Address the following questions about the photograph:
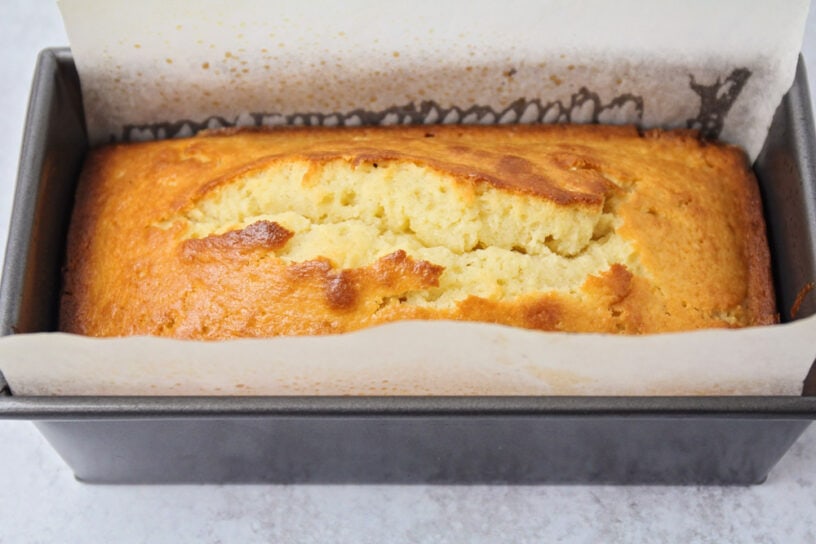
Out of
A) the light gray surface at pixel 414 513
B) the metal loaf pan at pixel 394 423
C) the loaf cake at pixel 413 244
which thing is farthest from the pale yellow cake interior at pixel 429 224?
the light gray surface at pixel 414 513

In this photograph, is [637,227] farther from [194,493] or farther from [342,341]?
[194,493]

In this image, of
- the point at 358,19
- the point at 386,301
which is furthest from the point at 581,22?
the point at 386,301

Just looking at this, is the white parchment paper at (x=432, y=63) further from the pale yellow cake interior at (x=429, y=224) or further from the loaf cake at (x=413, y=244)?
the pale yellow cake interior at (x=429, y=224)

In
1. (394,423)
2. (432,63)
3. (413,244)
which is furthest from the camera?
(432,63)


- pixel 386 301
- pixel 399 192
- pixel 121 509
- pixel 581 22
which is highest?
pixel 581 22

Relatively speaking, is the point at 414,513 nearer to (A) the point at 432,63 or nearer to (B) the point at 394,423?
(B) the point at 394,423

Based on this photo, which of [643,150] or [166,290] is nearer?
[166,290]

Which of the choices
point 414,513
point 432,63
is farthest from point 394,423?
point 432,63

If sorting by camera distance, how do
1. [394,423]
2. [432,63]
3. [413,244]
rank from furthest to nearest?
[432,63], [413,244], [394,423]
